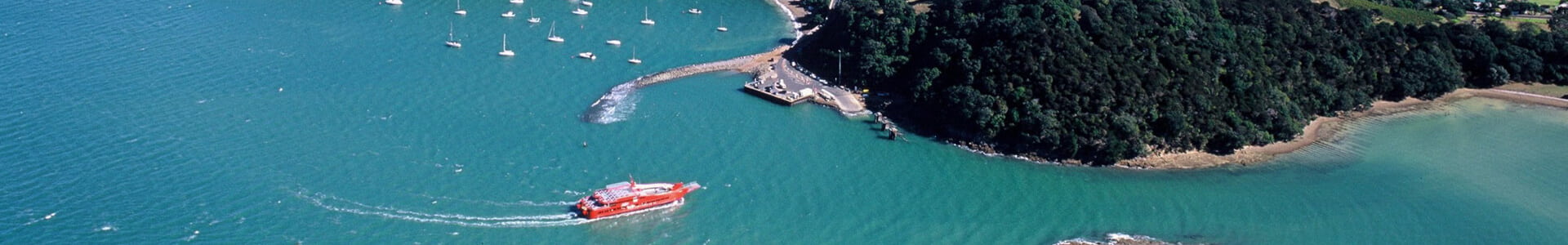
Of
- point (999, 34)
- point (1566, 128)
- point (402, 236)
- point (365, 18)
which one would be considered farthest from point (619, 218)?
point (1566, 128)

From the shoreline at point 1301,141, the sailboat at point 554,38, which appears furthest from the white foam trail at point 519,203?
the sailboat at point 554,38

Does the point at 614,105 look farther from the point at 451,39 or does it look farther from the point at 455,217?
the point at 451,39

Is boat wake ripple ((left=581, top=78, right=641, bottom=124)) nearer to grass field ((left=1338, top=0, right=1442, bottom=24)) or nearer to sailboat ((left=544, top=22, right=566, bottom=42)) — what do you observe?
sailboat ((left=544, top=22, right=566, bottom=42))

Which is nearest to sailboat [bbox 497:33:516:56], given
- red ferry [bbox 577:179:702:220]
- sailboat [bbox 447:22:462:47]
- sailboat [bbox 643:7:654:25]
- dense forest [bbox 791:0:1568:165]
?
sailboat [bbox 447:22:462:47]

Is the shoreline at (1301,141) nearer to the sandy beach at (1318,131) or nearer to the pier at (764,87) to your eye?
the sandy beach at (1318,131)

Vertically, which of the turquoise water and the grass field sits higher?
the grass field
